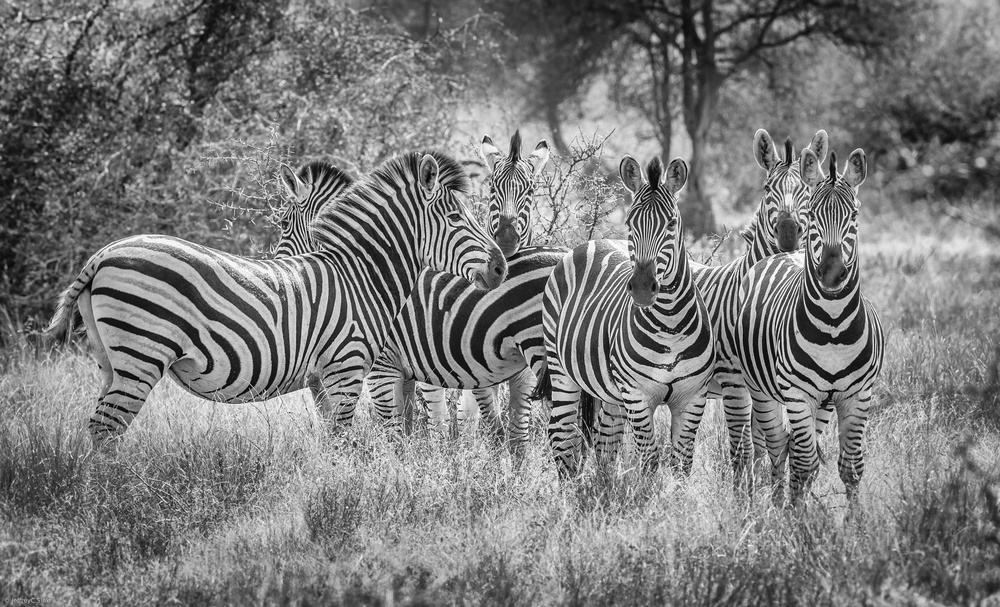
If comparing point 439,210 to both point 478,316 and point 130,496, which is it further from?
point 130,496

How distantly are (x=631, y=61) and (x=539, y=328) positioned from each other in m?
14.6

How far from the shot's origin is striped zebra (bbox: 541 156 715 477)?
17.3ft

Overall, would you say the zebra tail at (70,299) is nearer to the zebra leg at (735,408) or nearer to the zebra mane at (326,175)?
the zebra mane at (326,175)

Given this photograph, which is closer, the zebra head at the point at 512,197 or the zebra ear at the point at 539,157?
the zebra head at the point at 512,197

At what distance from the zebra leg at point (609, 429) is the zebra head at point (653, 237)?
0.99 metres

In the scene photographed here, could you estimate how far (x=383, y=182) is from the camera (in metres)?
6.40

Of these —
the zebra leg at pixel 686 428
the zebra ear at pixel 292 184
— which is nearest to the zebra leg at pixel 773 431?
the zebra leg at pixel 686 428

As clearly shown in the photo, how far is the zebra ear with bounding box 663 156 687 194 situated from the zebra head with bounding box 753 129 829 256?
4.35 ft

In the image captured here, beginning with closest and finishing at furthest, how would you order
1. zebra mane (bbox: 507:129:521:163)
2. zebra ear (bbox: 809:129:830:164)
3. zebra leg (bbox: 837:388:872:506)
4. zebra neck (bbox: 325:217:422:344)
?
zebra leg (bbox: 837:388:872:506), zebra neck (bbox: 325:217:422:344), zebra ear (bbox: 809:129:830:164), zebra mane (bbox: 507:129:521:163)

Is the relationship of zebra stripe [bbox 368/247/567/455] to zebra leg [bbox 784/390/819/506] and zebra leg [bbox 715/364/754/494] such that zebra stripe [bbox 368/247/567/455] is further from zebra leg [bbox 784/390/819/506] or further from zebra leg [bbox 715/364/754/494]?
zebra leg [bbox 784/390/819/506]

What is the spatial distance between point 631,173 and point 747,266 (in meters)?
1.35

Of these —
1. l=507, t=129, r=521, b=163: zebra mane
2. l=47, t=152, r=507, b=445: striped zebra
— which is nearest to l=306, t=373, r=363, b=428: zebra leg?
l=47, t=152, r=507, b=445: striped zebra

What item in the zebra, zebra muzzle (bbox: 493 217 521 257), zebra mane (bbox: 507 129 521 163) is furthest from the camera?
zebra mane (bbox: 507 129 521 163)

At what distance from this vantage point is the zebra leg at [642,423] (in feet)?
17.7
